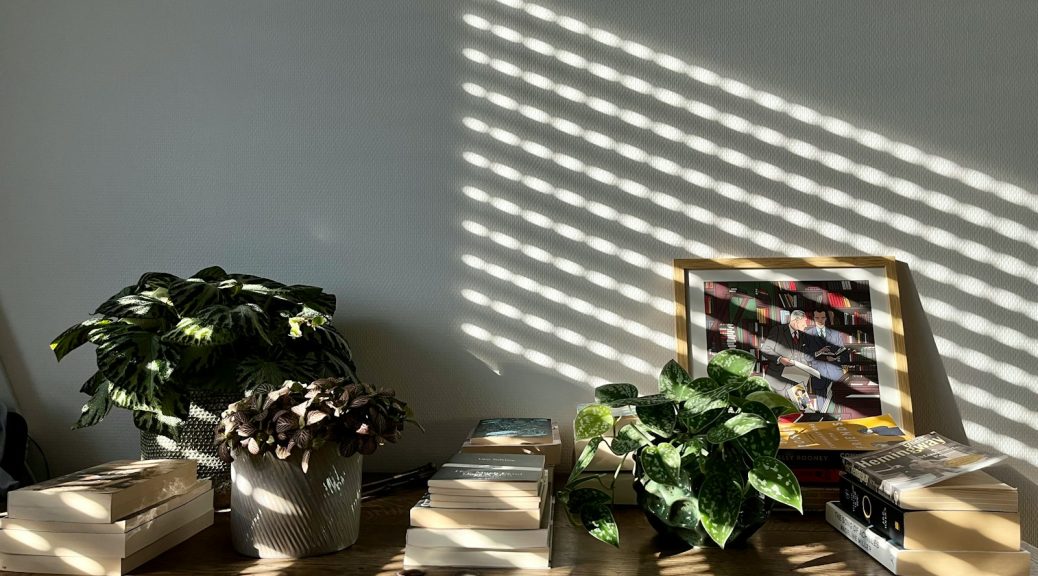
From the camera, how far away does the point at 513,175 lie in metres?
1.50

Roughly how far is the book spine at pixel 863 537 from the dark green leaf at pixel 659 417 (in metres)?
0.31

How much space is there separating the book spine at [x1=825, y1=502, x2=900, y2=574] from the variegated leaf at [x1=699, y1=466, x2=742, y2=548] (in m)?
0.20

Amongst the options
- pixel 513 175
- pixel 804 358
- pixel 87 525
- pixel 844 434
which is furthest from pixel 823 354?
pixel 87 525

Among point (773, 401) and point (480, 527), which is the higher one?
point (773, 401)

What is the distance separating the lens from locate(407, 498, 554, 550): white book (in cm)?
95

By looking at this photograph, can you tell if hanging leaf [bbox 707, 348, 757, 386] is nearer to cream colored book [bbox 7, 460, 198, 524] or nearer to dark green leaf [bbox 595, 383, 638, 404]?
dark green leaf [bbox 595, 383, 638, 404]

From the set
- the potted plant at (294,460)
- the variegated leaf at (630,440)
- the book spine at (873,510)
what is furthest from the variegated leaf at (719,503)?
the potted plant at (294,460)

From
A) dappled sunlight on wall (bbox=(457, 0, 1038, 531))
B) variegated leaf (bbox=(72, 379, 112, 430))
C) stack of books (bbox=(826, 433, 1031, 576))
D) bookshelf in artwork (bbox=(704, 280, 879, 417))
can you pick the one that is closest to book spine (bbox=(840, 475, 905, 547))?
stack of books (bbox=(826, 433, 1031, 576))

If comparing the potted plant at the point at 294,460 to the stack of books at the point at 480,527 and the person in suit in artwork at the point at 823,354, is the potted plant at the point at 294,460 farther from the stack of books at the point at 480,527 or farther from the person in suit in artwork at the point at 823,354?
the person in suit in artwork at the point at 823,354

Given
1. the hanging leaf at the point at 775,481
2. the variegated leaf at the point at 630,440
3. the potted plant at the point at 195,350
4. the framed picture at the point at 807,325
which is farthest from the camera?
the framed picture at the point at 807,325

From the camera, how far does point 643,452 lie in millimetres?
997

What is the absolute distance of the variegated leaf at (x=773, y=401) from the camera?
1.01 m

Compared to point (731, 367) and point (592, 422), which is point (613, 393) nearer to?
point (592, 422)

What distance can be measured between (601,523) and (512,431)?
0.31 m
